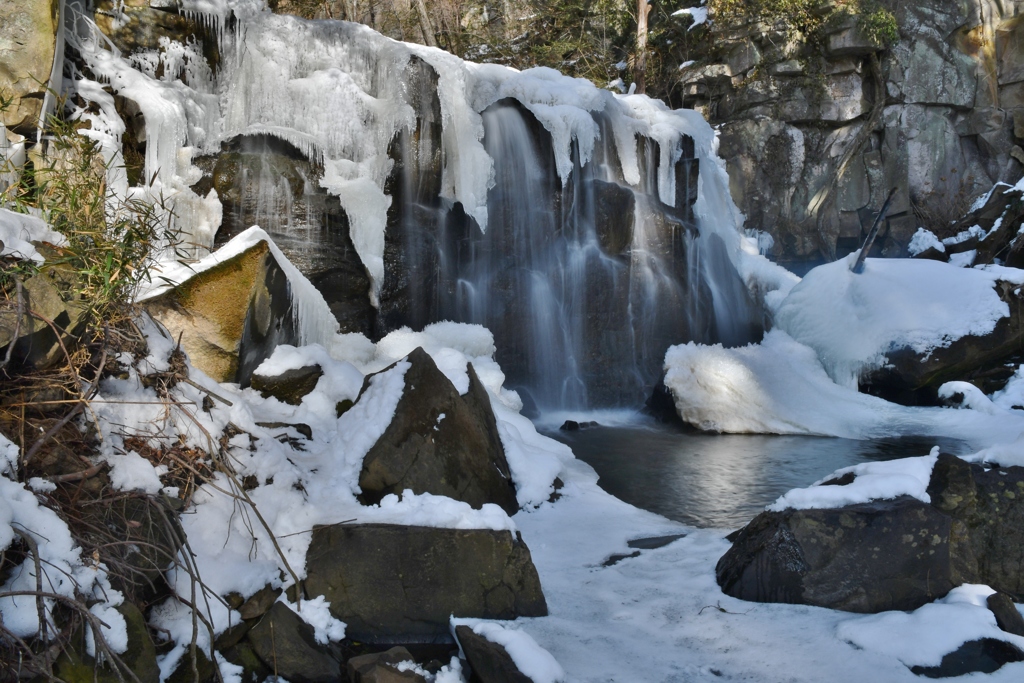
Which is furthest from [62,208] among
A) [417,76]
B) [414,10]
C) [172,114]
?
[414,10]

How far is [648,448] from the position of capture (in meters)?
7.52

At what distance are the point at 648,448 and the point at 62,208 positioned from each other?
18.8 feet

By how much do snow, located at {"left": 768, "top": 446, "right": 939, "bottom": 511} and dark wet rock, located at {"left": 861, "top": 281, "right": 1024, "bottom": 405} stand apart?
262 inches

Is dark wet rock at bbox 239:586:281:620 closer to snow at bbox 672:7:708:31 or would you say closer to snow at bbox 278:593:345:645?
snow at bbox 278:593:345:645

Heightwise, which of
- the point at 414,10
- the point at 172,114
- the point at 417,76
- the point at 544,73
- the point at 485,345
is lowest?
the point at 485,345

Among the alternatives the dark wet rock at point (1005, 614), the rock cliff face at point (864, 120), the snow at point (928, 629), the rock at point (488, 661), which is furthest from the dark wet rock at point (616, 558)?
the rock cliff face at point (864, 120)

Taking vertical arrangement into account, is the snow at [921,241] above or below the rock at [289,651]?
above

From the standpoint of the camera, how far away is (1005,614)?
2896 mm

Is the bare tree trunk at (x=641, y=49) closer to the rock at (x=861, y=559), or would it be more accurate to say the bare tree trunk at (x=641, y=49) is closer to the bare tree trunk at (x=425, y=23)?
the bare tree trunk at (x=425, y=23)

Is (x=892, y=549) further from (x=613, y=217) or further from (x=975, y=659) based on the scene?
(x=613, y=217)

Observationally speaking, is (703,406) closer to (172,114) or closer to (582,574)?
(582,574)

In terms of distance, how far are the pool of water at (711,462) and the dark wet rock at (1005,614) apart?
6.07 ft

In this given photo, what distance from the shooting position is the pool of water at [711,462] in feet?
17.5

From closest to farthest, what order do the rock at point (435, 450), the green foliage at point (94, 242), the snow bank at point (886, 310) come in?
1. the green foliage at point (94, 242)
2. the rock at point (435, 450)
3. the snow bank at point (886, 310)
